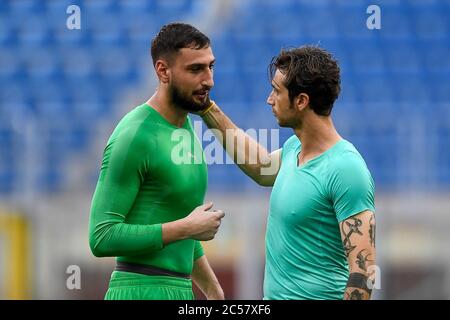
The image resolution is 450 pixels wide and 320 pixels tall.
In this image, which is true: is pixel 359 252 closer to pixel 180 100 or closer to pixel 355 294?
pixel 355 294

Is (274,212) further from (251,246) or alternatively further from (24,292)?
(24,292)

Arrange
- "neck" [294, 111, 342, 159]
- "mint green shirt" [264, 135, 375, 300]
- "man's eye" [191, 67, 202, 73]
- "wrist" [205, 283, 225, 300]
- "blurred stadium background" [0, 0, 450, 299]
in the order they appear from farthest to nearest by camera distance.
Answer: "blurred stadium background" [0, 0, 450, 299] < "wrist" [205, 283, 225, 300] < "man's eye" [191, 67, 202, 73] < "neck" [294, 111, 342, 159] < "mint green shirt" [264, 135, 375, 300]

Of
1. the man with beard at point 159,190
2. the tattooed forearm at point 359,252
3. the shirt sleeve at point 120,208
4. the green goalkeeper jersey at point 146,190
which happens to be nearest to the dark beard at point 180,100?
the man with beard at point 159,190

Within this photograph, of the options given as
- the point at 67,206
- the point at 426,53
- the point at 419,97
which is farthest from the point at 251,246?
the point at 426,53

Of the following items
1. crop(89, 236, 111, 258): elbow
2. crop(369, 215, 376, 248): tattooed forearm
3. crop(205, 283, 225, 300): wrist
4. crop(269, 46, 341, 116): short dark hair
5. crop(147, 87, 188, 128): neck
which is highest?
crop(269, 46, 341, 116): short dark hair

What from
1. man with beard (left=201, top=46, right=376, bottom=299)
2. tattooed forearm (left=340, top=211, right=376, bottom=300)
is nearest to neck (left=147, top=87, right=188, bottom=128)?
man with beard (left=201, top=46, right=376, bottom=299)

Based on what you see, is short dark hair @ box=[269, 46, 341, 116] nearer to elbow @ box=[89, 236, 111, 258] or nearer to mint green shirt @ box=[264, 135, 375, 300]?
mint green shirt @ box=[264, 135, 375, 300]

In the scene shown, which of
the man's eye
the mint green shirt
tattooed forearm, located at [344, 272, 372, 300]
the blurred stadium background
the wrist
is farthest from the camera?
the blurred stadium background

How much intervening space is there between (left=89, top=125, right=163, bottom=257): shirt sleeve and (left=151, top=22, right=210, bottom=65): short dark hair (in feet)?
1.54

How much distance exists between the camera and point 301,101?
4.76m

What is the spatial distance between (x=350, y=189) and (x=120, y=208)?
1023 mm

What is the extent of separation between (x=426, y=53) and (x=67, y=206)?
5.19 meters

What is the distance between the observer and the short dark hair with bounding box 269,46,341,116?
4.72 meters
